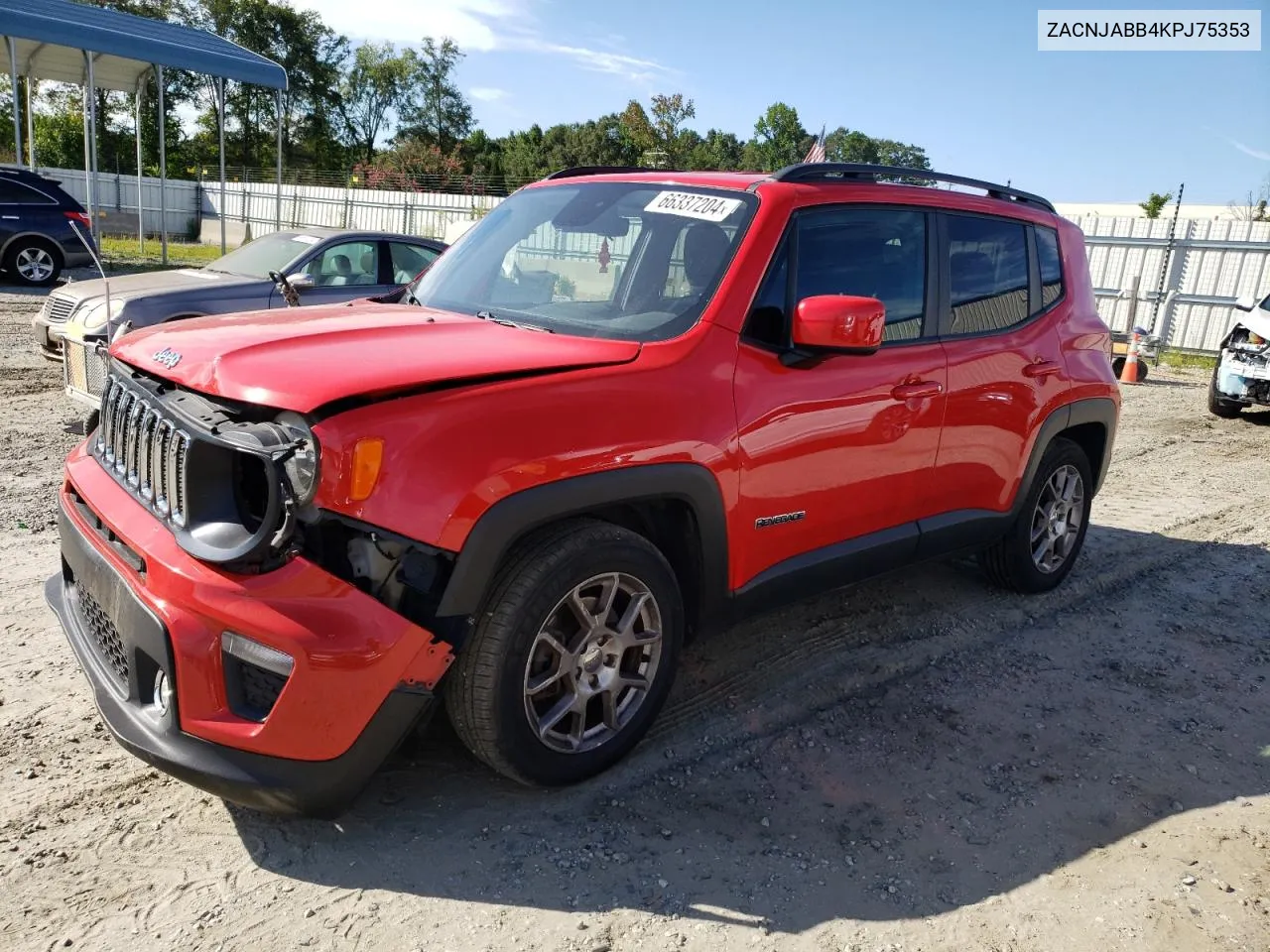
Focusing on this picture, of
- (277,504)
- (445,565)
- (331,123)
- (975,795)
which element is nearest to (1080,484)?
(975,795)

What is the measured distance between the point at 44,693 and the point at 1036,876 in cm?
337

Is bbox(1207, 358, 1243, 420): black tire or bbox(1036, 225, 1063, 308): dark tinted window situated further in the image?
bbox(1207, 358, 1243, 420): black tire

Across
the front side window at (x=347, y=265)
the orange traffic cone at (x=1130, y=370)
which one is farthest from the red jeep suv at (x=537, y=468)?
the orange traffic cone at (x=1130, y=370)

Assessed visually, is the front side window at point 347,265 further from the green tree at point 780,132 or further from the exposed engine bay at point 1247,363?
the green tree at point 780,132

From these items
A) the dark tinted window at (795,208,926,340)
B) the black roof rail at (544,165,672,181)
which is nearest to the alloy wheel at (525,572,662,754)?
the dark tinted window at (795,208,926,340)

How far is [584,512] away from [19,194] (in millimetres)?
15833

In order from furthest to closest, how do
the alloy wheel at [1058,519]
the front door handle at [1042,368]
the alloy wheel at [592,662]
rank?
the alloy wheel at [1058,519], the front door handle at [1042,368], the alloy wheel at [592,662]

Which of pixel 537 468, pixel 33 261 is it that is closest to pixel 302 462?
pixel 537 468

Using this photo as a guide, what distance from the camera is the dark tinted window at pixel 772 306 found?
3293 millimetres

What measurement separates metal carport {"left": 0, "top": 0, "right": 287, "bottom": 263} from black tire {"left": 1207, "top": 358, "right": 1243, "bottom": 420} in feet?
55.0

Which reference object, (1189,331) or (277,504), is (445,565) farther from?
(1189,331)

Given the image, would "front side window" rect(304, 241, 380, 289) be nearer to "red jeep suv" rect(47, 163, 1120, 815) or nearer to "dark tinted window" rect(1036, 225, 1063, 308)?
"red jeep suv" rect(47, 163, 1120, 815)

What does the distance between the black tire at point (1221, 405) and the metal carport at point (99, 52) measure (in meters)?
16.8

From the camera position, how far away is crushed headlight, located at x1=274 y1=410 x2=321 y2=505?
2389 mm
